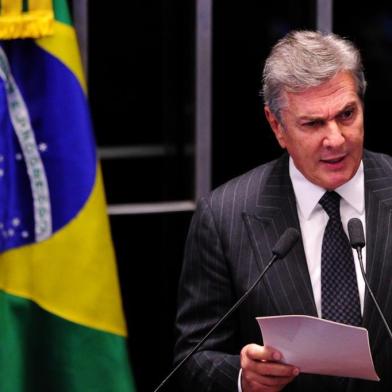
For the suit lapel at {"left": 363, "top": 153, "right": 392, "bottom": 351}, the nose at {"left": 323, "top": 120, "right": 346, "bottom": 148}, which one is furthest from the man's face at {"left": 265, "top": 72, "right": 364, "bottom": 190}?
the suit lapel at {"left": 363, "top": 153, "right": 392, "bottom": 351}

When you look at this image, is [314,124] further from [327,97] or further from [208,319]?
[208,319]

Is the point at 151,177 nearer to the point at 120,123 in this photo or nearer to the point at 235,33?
the point at 120,123

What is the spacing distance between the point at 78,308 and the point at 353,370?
1.30 metres

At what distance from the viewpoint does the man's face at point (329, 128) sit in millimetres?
2551

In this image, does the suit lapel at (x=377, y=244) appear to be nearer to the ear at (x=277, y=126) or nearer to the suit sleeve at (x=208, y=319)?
the ear at (x=277, y=126)

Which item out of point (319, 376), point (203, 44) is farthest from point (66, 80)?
point (319, 376)

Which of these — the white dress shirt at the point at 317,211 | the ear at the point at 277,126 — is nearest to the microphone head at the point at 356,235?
the white dress shirt at the point at 317,211

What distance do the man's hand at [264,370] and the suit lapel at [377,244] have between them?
0.95ft

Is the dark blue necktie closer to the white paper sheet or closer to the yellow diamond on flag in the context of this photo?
the white paper sheet

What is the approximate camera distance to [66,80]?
3.28 m

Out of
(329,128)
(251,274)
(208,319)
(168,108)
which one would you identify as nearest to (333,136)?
(329,128)

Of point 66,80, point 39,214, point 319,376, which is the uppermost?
point 66,80

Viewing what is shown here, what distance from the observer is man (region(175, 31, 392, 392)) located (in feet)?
8.38

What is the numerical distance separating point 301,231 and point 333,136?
0.29 m
